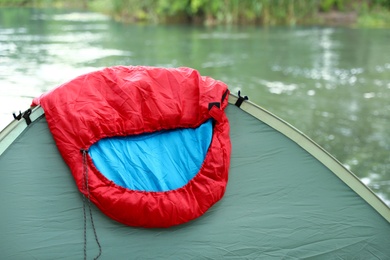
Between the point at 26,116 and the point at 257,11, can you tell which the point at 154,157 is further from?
the point at 257,11

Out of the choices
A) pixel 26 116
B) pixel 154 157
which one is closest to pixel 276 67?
pixel 154 157

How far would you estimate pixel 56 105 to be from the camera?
2.25 meters

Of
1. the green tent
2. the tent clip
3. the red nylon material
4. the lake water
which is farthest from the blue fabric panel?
the lake water

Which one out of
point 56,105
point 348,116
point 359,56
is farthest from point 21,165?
point 359,56

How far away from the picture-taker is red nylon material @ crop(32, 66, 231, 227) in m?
2.20

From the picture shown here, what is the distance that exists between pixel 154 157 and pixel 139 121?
0.57ft

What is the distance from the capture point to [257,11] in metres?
21.4

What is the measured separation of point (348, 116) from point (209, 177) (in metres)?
4.66

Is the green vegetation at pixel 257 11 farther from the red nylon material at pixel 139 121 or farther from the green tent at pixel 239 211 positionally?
the red nylon material at pixel 139 121

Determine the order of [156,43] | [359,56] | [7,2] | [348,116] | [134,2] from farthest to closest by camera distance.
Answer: [7,2]
[134,2]
[156,43]
[359,56]
[348,116]

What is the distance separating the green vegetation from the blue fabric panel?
1941 cm

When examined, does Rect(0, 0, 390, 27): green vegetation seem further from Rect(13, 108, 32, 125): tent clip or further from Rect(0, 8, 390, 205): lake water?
Rect(13, 108, 32, 125): tent clip

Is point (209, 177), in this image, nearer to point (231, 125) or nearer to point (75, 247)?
point (231, 125)

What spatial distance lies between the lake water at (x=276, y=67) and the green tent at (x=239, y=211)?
163 centimetres
